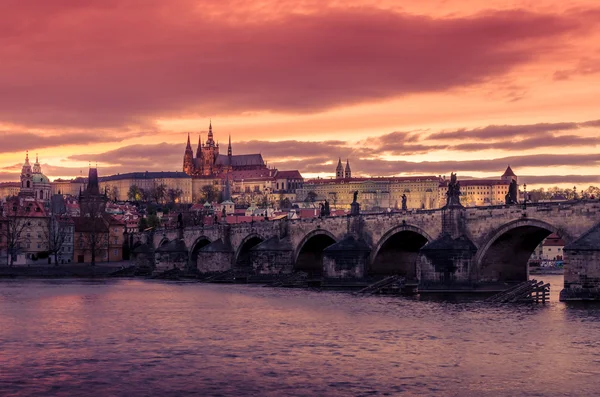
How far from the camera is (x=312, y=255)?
67.4 meters

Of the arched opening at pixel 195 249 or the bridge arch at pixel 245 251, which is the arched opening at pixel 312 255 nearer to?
the bridge arch at pixel 245 251

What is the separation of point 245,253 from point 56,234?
2729cm

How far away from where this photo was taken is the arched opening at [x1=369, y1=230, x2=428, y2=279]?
180 ft

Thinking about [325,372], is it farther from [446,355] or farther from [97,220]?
[97,220]

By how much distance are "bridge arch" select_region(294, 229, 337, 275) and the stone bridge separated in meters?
0.07

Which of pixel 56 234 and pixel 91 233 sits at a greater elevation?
pixel 91 233

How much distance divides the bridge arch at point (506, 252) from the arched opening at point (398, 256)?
335 inches

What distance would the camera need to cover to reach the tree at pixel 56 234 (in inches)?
3575

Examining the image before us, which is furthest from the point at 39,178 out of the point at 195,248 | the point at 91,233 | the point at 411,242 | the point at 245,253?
the point at 411,242

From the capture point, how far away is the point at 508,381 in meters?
23.1

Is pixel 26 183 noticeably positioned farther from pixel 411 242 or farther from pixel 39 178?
pixel 411 242

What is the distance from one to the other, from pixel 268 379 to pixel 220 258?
51.3 meters

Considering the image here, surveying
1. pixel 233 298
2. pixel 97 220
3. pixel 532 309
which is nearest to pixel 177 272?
pixel 97 220

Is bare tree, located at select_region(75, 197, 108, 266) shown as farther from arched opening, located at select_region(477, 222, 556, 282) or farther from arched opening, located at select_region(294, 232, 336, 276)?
arched opening, located at select_region(477, 222, 556, 282)
